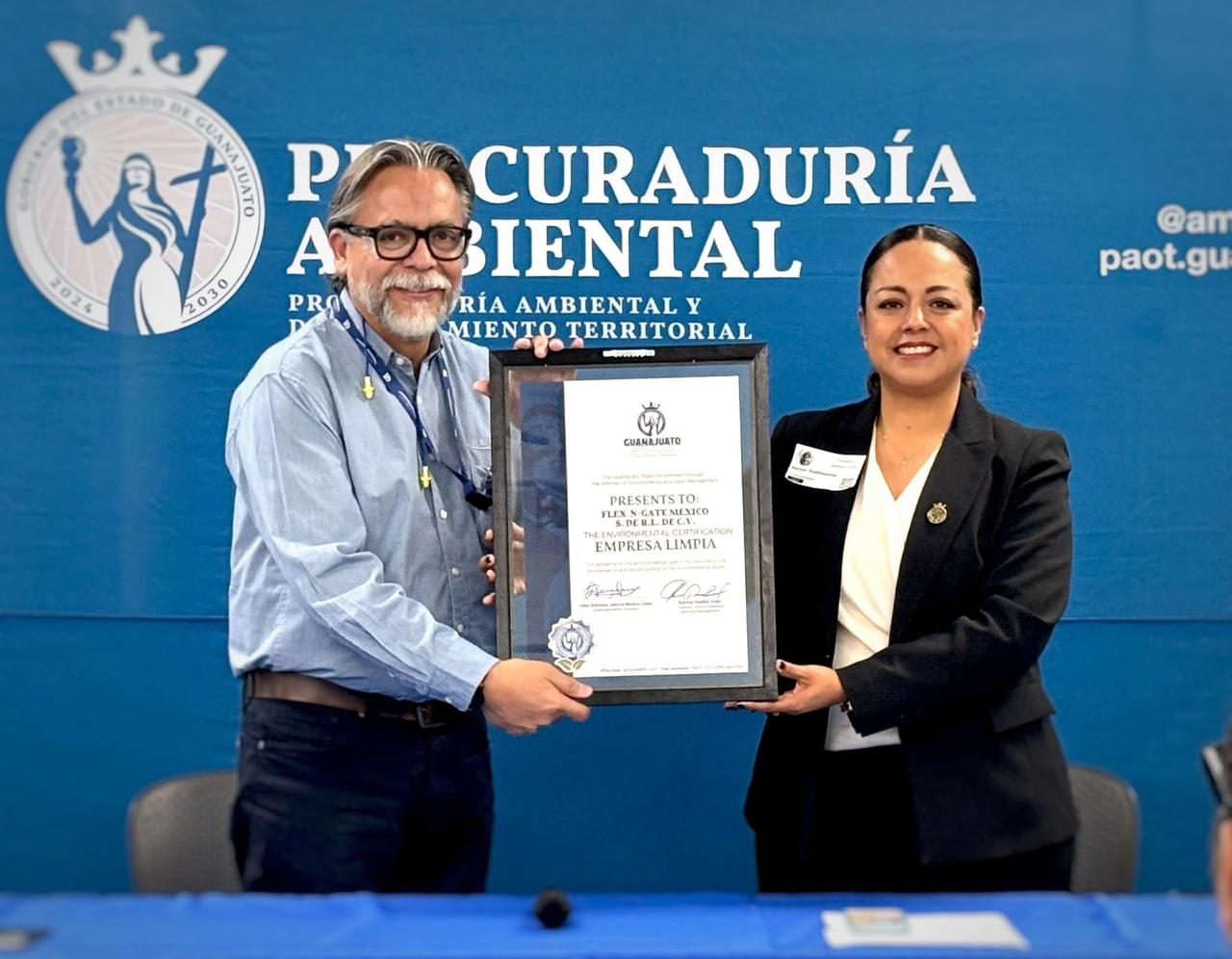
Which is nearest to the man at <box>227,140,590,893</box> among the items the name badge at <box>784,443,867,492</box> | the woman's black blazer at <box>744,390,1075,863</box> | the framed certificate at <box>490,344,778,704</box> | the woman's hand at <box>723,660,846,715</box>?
the framed certificate at <box>490,344,778,704</box>

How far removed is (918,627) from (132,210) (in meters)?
2.16

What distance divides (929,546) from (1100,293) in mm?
1101

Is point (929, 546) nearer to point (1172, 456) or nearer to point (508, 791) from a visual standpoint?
point (1172, 456)

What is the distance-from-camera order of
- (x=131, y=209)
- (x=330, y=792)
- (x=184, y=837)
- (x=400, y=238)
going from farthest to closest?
(x=131, y=209)
(x=184, y=837)
(x=400, y=238)
(x=330, y=792)

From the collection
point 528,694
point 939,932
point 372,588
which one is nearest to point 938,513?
point 528,694

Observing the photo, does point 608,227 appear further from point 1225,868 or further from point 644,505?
point 1225,868

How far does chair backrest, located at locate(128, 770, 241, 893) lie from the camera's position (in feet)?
9.75

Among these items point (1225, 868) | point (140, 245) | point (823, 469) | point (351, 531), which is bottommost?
point (1225, 868)

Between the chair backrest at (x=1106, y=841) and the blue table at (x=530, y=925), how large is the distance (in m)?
1.03

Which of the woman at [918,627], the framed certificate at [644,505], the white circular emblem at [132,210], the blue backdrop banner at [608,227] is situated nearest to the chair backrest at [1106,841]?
the woman at [918,627]

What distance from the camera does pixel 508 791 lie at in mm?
3572

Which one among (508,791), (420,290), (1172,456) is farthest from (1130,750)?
(420,290)
